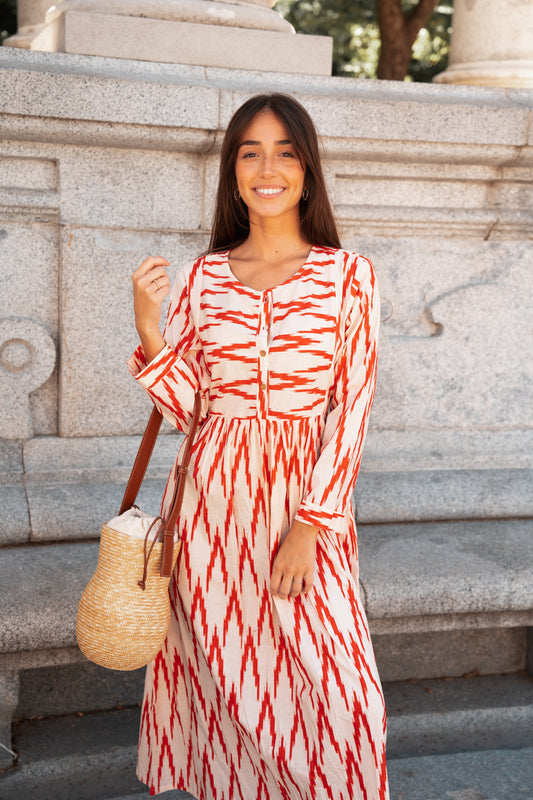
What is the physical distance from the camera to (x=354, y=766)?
2.08 meters

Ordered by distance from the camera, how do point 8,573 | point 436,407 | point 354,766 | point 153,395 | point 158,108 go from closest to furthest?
point 354,766 → point 153,395 → point 8,573 → point 158,108 → point 436,407

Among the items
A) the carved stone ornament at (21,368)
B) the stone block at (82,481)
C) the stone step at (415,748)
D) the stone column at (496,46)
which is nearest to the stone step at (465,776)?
the stone step at (415,748)

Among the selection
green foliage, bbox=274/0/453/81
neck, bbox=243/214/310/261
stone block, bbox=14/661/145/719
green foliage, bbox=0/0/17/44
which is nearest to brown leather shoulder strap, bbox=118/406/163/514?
neck, bbox=243/214/310/261

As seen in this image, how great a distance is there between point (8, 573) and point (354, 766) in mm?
1396

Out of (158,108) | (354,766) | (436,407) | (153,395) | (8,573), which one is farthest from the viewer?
(436,407)

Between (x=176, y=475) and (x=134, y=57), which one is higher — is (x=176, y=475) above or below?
below

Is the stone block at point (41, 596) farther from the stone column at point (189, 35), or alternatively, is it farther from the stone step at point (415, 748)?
the stone column at point (189, 35)

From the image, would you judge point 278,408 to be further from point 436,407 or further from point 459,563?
point 436,407

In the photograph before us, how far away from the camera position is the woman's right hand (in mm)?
2121

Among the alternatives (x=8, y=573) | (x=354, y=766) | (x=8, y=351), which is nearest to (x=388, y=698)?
(x=354, y=766)

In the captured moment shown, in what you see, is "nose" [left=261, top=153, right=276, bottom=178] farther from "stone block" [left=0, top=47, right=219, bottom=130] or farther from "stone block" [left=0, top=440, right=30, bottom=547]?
"stone block" [left=0, top=440, right=30, bottom=547]

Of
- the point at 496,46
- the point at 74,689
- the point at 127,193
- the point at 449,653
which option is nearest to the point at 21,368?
the point at 127,193

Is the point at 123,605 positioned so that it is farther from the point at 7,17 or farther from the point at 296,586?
the point at 7,17

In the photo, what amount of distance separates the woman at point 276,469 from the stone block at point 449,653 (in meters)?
1.15
